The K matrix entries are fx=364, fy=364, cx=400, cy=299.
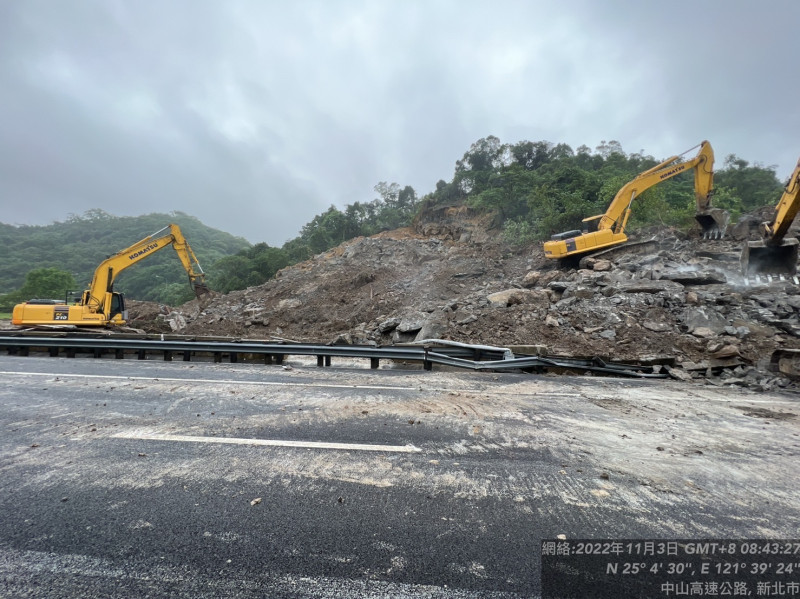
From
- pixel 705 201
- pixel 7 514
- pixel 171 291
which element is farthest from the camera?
pixel 171 291

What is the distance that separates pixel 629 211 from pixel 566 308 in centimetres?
761

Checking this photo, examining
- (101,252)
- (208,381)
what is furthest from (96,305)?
(101,252)

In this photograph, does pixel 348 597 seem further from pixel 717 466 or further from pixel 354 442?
pixel 717 466

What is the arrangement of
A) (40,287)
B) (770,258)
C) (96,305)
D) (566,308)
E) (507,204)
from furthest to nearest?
(40,287), (507,204), (96,305), (770,258), (566,308)

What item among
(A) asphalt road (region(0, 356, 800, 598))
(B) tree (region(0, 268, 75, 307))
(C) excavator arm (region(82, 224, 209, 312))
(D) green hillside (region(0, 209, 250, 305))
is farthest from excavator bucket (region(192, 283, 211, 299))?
(B) tree (region(0, 268, 75, 307))

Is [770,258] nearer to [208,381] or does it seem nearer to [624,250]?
[624,250]

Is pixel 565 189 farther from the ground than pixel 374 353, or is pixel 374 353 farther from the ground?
pixel 565 189

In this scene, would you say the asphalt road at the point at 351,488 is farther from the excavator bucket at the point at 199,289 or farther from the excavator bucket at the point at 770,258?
the excavator bucket at the point at 199,289

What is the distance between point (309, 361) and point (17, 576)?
26.9 feet

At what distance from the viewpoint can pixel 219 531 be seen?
219 centimetres

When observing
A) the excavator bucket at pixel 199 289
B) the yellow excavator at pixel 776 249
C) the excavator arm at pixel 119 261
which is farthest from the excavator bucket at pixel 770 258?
the excavator bucket at pixel 199 289

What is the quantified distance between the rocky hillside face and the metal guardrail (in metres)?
→ 0.99

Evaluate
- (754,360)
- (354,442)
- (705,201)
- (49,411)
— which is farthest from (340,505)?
(705,201)

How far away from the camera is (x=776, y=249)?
39.1 feet
